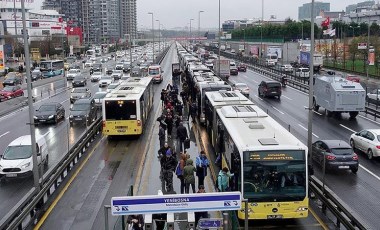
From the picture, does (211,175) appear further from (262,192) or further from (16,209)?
(16,209)

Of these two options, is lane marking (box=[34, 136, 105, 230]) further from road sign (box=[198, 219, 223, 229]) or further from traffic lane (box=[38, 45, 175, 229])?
road sign (box=[198, 219, 223, 229])

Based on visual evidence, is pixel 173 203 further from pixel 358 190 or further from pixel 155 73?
pixel 155 73

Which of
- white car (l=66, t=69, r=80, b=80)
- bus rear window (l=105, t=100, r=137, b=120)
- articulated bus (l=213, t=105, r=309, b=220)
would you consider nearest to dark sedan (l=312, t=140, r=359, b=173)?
articulated bus (l=213, t=105, r=309, b=220)

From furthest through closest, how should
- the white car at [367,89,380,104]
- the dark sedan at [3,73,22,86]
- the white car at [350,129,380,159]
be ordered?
the dark sedan at [3,73,22,86]
the white car at [367,89,380,104]
the white car at [350,129,380,159]

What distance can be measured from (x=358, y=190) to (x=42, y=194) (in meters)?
11.7

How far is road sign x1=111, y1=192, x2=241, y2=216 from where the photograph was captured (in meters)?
10.7

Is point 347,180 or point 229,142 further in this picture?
point 347,180

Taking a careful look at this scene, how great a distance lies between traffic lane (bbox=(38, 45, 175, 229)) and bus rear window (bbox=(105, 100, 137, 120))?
1.51m

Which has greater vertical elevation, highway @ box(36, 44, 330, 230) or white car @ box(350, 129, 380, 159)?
white car @ box(350, 129, 380, 159)

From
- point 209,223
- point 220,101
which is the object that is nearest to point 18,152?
point 220,101

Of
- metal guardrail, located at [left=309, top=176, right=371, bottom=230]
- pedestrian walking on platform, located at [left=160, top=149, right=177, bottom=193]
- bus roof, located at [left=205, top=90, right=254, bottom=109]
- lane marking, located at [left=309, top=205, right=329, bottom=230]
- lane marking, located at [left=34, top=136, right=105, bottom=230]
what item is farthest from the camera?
bus roof, located at [left=205, top=90, right=254, bottom=109]

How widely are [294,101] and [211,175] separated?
2900 cm

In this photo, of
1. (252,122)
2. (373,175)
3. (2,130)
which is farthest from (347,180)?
(2,130)

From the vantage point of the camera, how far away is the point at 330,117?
37.4m
